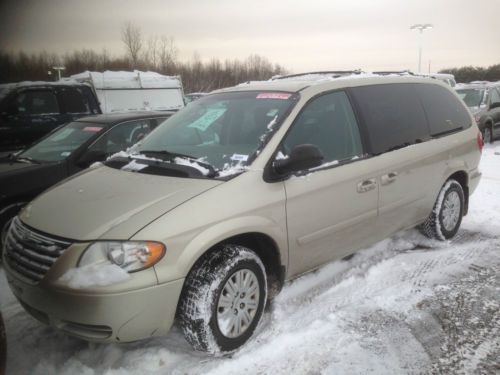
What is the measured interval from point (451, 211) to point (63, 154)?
14.4 ft

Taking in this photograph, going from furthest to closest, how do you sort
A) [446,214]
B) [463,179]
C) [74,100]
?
[74,100] < [463,179] < [446,214]

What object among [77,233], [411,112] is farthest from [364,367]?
[411,112]

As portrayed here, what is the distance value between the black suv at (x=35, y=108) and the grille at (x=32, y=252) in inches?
235

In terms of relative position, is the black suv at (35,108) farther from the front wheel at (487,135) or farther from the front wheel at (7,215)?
the front wheel at (487,135)

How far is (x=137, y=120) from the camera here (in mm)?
5809

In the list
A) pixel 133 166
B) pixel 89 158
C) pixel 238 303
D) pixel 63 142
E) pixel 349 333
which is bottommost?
pixel 349 333

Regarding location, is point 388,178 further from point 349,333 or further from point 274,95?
point 349,333

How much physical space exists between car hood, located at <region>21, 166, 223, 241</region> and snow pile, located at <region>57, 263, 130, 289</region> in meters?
0.16

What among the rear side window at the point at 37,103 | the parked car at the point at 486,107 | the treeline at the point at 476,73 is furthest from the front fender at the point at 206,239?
the treeline at the point at 476,73

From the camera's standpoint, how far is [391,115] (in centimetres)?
398

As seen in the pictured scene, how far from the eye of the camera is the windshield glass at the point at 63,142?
17.1ft

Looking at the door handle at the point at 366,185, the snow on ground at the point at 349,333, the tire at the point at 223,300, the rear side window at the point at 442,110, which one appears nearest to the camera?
the tire at the point at 223,300

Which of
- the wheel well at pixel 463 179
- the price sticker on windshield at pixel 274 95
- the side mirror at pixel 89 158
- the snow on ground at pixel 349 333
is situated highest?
the price sticker on windshield at pixel 274 95

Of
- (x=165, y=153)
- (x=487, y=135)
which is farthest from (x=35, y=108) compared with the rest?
(x=487, y=135)
